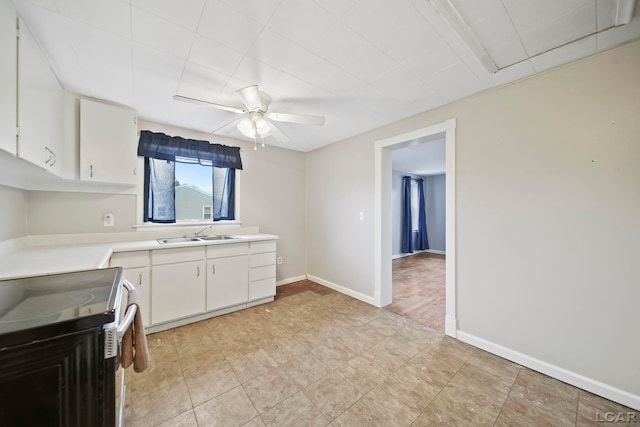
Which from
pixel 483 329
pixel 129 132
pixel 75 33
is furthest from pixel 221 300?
pixel 483 329

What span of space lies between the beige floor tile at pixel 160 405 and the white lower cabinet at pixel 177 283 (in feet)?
3.04

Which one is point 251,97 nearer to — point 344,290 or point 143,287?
point 143,287

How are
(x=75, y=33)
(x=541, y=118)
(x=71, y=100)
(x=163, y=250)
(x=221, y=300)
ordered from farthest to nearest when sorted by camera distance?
1. (x=221, y=300)
2. (x=163, y=250)
3. (x=71, y=100)
4. (x=541, y=118)
5. (x=75, y=33)

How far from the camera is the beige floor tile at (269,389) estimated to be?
1561 mm

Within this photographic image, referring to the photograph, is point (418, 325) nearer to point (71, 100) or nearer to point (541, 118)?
point (541, 118)

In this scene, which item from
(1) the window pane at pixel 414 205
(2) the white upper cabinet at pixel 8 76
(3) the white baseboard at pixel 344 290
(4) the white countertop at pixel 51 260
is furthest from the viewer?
(1) the window pane at pixel 414 205

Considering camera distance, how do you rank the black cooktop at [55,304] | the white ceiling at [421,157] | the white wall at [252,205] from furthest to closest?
the white ceiling at [421,157], the white wall at [252,205], the black cooktop at [55,304]

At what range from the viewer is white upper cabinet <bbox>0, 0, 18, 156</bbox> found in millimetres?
1113

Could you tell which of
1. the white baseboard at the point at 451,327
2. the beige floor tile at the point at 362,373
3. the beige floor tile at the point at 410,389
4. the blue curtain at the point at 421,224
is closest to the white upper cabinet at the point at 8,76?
the beige floor tile at the point at 362,373

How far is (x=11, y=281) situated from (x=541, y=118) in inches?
137

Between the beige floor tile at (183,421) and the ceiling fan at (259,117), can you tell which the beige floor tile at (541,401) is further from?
the ceiling fan at (259,117)

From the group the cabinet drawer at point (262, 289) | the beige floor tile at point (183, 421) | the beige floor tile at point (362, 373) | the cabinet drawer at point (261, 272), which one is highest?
the cabinet drawer at point (261, 272)

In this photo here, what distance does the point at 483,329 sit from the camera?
7.11 feet

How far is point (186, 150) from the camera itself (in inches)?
120
